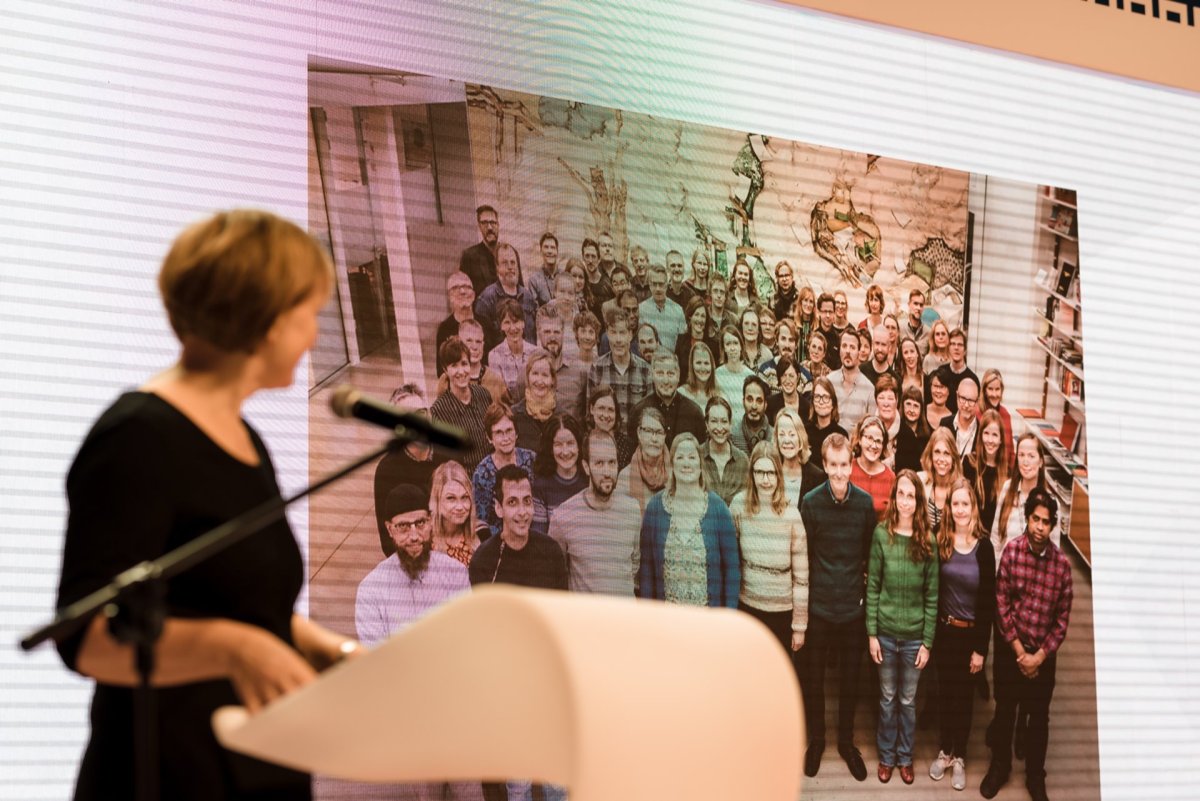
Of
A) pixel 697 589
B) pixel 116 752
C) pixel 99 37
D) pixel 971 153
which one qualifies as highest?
pixel 99 37

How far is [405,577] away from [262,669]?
6.14 ft

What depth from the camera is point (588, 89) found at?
3473 mm

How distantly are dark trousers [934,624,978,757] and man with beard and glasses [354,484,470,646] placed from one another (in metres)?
1.56

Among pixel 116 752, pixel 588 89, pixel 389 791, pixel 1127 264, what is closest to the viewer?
pixel 116 752

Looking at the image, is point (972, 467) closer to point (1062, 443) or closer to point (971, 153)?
point (1062, 443)

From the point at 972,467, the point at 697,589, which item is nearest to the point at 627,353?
the point at 697,589

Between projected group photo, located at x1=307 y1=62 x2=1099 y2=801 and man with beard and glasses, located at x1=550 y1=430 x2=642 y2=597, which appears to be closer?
projected group photo, located at x1=307 y1=62 x2=1099 y2=801

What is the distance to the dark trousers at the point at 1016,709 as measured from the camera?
3.95 meters

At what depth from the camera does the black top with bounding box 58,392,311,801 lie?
1.34 meters

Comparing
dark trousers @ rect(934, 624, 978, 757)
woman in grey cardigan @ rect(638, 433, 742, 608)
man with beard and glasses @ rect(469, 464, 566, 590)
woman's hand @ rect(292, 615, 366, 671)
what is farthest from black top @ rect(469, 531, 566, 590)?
woman's hand @ rect(292, 615, 366, 671)

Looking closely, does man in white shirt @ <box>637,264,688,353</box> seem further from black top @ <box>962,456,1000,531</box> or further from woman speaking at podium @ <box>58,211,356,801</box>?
woman speaking at podium @ <box>58,211,356,801</box>

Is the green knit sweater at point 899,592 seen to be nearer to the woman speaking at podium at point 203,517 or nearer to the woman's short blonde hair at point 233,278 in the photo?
the woman speaking at podium at point 203,517

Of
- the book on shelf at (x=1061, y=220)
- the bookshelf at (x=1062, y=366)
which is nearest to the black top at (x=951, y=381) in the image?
the bookshelf at (x=1062, y=366)

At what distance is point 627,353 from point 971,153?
1.45 meters
